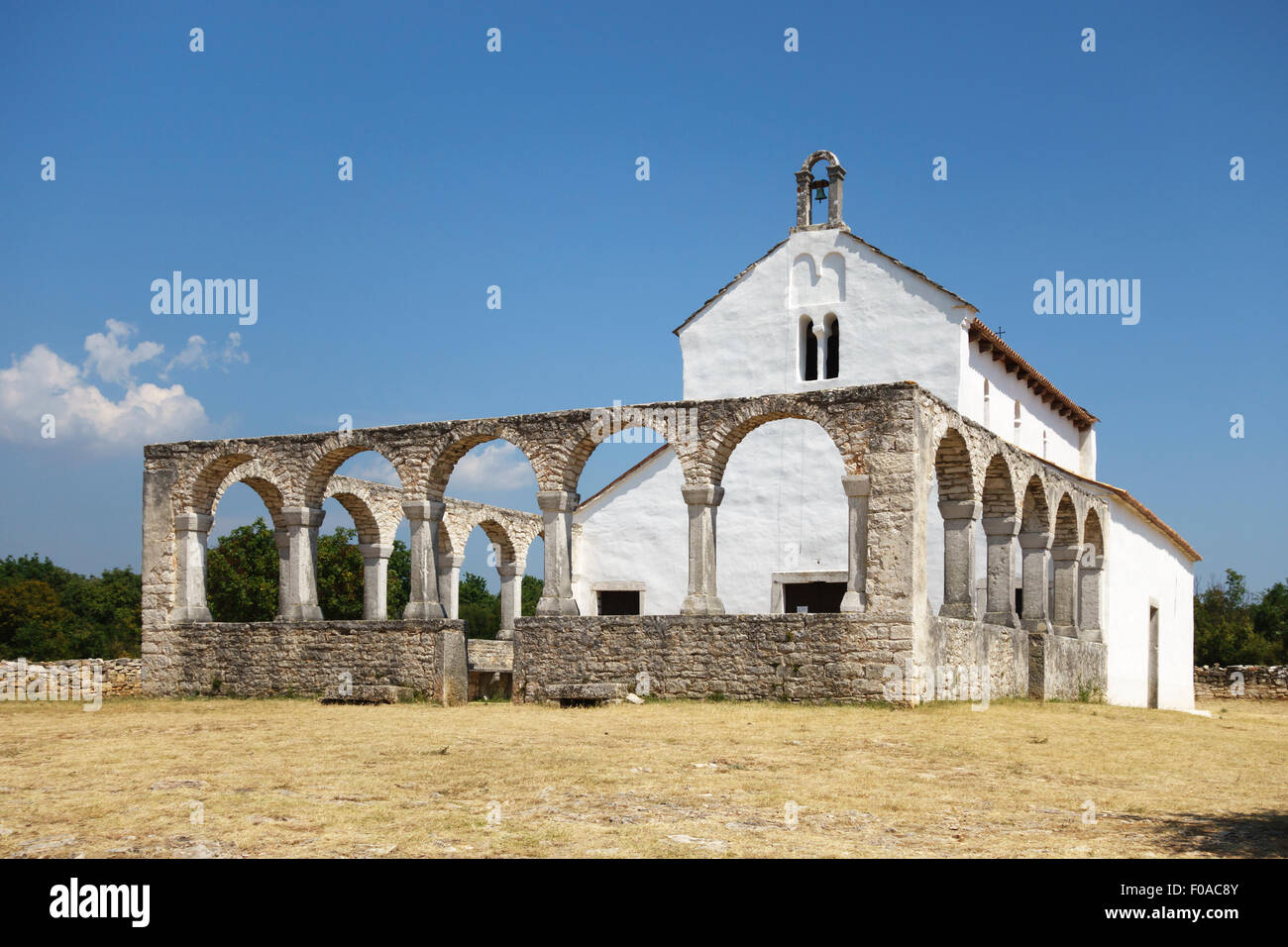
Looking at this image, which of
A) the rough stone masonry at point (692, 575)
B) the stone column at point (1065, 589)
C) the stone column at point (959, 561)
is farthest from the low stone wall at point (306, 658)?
the stone column at point (1065, 589)

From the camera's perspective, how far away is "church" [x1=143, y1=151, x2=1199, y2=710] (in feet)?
45.6

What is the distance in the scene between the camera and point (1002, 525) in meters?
16.9

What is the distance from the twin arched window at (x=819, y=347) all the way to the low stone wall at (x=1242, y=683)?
547 inches

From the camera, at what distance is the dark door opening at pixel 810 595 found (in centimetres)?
2255

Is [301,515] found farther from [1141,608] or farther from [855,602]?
[1141,608]

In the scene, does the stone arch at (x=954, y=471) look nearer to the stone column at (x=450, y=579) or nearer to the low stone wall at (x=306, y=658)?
the low stone wall at (x=306, y=658)

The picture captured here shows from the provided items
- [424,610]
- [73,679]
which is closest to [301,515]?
[424,610]

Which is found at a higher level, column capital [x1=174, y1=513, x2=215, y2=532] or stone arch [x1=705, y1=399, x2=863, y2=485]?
stone arch [x1=705, y1=399, x2=863, y2=485]

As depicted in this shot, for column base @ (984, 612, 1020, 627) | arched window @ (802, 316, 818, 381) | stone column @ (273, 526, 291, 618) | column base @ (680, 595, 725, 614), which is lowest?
column base @ (984, 612, 1020, 627)

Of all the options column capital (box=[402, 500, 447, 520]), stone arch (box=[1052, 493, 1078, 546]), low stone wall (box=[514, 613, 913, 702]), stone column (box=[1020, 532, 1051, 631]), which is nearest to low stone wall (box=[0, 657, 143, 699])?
column capital (box=[402, 500, 447, 520])

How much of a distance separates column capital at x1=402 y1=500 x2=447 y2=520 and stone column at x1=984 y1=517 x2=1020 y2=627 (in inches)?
306

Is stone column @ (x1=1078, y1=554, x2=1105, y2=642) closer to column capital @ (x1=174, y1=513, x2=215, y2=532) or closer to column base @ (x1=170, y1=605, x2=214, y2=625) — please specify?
Answer: column base @ (x1=170, y1=605, x2=214, y2=625)

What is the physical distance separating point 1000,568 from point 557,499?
6.35 meters
